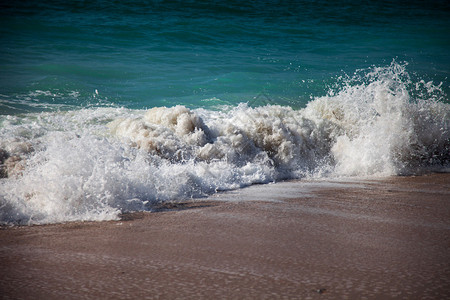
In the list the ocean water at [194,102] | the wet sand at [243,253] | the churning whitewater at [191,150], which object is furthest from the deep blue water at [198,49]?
the wet sand at [243,253]

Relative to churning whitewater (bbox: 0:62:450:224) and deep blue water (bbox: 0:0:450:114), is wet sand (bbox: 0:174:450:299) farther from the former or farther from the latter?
deep blue water (bbox: 0:0:450:114)

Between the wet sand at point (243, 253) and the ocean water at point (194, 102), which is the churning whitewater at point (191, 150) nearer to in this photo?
the ocean water at point (194, 102)

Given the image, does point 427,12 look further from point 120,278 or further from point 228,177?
point 120,278

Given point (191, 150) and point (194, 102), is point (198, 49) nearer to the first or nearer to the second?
point (194, 102)

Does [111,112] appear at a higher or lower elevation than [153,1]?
lower

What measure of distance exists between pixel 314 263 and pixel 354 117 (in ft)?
16.1

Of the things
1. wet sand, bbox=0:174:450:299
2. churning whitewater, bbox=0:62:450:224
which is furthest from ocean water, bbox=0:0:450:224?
wet sand, bbox=0:174:450:299

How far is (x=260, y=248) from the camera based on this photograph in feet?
9.20

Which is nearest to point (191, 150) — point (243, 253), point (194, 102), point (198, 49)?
point (243, 253)

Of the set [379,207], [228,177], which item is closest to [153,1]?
[228,177]

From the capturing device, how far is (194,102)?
9648 millimetres

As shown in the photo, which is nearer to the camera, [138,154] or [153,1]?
[138,154]

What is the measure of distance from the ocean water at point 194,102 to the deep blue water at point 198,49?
0.08 meters

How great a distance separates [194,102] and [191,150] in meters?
4.17
